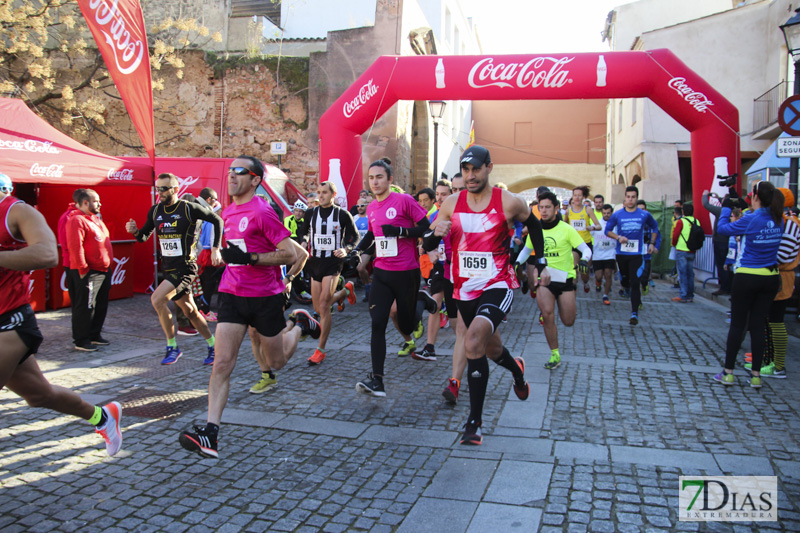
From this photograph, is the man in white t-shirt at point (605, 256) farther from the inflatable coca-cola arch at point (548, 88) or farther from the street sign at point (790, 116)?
the street sign at point (790, 116)

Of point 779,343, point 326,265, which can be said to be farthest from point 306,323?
point 779,343

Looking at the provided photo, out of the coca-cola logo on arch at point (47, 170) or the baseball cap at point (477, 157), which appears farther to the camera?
the coca-cola logo on arch at point (47, 170)

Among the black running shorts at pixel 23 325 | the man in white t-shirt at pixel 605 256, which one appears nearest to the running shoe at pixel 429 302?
the black running shorts at pixel 23 325

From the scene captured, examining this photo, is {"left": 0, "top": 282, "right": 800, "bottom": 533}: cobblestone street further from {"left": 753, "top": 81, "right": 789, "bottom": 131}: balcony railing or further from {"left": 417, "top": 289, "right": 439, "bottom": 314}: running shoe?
{"left": 753, "top": 81, "right": 789, "bottom": 131}: balcony railing

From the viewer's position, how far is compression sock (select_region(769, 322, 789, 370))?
6.15m

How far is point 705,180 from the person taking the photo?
1180 cm

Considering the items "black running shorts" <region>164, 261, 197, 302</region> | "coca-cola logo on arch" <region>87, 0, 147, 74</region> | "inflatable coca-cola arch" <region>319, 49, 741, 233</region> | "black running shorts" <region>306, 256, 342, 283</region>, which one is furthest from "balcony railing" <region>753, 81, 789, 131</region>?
"black running shorts" <region>164, 261, 197, 302</region>

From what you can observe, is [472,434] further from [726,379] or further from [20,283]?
[726,379]

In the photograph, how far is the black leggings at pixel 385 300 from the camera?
5305mm

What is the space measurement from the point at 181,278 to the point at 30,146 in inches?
168

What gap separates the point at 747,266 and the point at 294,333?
4183mm

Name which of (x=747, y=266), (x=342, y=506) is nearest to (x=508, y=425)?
(x=342, y=506)

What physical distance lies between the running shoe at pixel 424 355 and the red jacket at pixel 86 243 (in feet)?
13.6

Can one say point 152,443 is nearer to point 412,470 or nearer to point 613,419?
point 412,470
